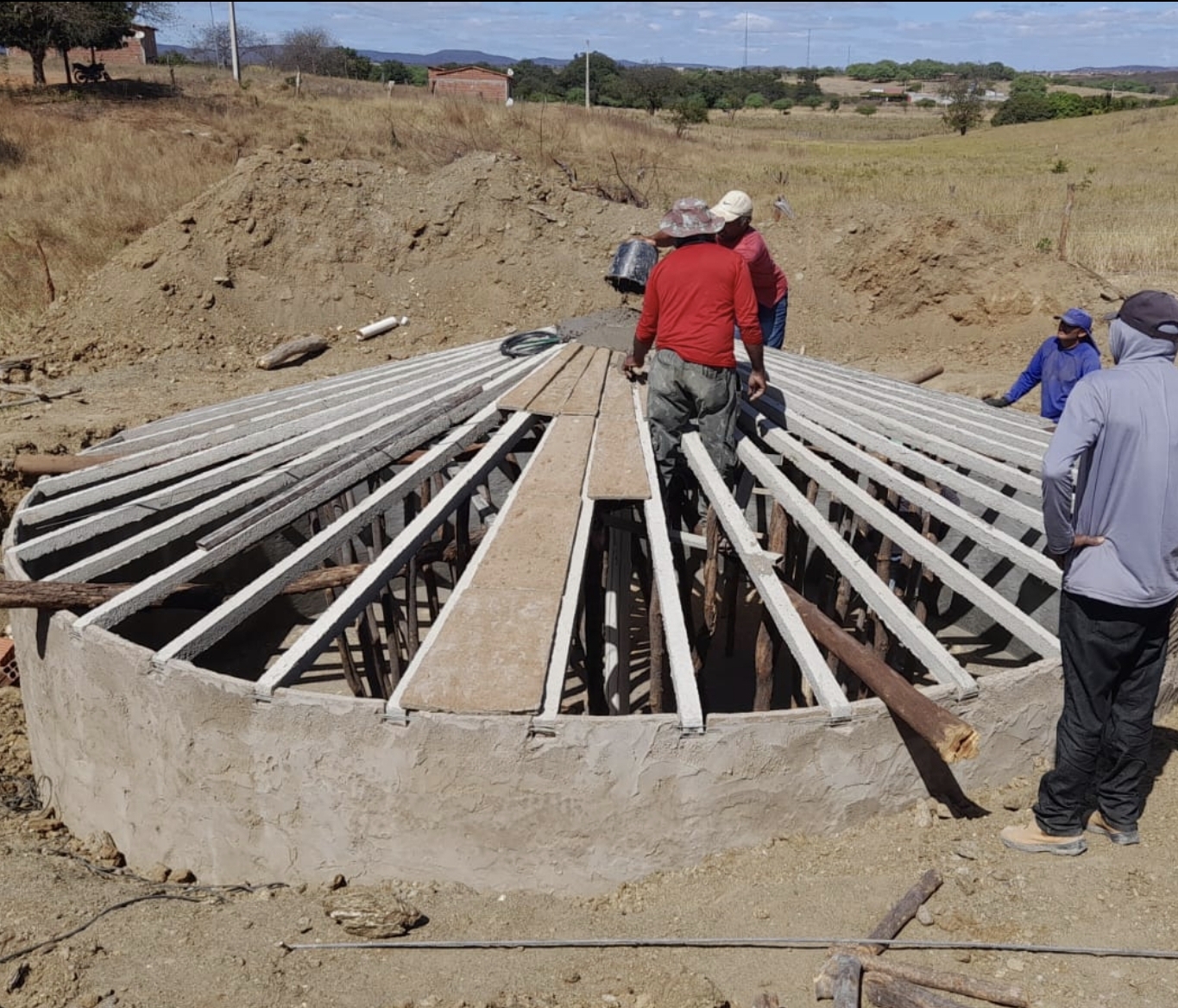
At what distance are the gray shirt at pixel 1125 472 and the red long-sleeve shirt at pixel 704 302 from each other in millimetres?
2264

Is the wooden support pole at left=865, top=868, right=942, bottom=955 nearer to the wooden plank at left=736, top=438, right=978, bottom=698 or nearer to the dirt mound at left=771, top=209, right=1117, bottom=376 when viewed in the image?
the wooden plank at left=736, top=438, right=978, bottom=698

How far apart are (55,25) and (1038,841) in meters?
37.4

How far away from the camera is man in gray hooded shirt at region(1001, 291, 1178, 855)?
354 centimetres

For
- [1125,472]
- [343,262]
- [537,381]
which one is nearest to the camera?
[1125,472]

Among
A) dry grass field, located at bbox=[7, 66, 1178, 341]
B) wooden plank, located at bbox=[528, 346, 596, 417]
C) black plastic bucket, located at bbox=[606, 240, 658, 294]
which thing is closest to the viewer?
wooden plank, located at bbox=[528, 346, 596, 417]

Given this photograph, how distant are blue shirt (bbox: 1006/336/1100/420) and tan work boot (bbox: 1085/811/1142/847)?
3.97 metres

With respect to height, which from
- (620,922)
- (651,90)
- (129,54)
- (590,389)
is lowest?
(620,922)

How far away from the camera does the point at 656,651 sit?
5.93 metres

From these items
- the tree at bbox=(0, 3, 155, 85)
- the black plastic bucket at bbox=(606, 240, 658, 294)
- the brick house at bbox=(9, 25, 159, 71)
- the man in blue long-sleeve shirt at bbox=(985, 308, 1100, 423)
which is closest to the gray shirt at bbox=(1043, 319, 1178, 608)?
the man in blue long-sleeve shirt at bbox=(985, 308, 1100, 423)

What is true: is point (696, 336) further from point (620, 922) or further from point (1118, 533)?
point (620, 922)

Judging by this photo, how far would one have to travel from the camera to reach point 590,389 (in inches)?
277

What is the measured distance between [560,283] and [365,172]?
4.23 meters

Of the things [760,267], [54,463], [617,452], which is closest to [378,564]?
[617,452]

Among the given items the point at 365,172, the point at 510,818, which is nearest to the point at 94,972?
the point at 510,818
